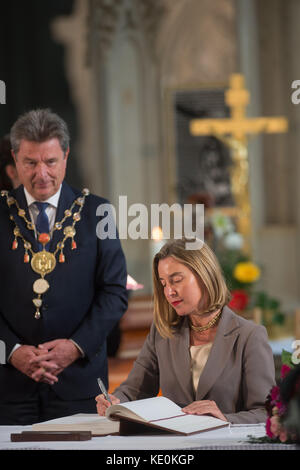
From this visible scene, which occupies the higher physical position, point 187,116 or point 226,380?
point 187,116

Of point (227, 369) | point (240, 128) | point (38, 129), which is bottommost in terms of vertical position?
point (227, 369)

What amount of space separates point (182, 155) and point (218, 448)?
685cm

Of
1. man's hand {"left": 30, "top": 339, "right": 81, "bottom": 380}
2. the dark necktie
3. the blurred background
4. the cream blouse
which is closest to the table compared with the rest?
the cream blouse

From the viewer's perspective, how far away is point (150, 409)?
92.6 inches

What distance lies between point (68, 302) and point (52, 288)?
0.25 ft

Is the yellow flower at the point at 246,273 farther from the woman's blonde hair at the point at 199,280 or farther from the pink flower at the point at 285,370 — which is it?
the pink flower at the point at 285,370

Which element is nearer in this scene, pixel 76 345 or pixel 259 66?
pixel 76 345

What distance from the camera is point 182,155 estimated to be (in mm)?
8773

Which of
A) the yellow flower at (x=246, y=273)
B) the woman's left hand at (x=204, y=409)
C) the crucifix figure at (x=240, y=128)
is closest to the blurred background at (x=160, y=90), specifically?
the crucifix figure at (x=240, y=128)

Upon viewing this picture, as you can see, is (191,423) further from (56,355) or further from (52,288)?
(52,288)

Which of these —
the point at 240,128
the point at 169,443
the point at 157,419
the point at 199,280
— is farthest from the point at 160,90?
the point at 169,443

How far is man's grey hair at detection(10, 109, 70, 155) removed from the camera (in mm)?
2924
